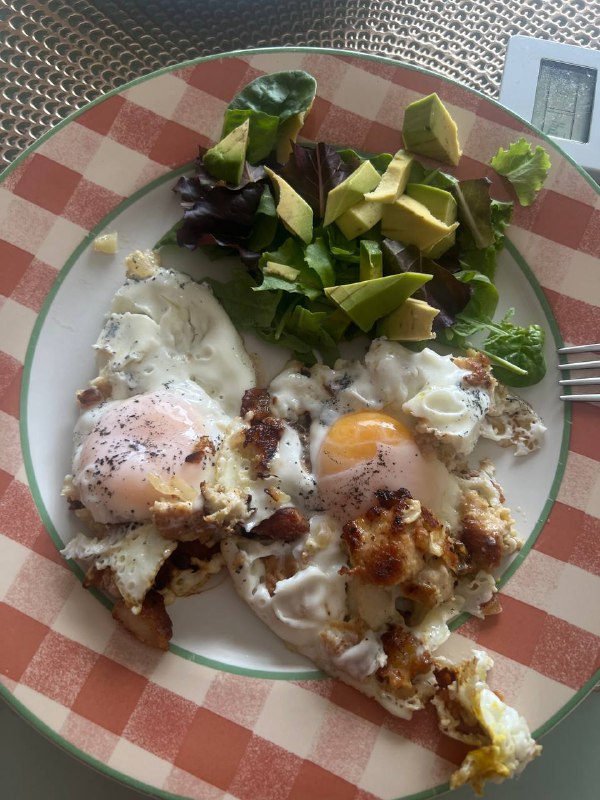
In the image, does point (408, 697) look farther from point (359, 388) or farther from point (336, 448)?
point (359, 388)

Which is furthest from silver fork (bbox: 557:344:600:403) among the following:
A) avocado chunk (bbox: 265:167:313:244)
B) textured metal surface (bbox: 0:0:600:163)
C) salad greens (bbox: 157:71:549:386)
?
textured metal surface (bbox: 0:0:600:163)

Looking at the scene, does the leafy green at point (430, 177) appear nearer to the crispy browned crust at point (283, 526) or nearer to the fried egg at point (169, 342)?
the fried egg at point (169, 342)

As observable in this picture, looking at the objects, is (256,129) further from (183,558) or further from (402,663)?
(402,663)

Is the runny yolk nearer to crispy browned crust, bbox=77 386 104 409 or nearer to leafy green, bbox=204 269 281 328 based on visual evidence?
leafy green, bbox=204 269 281 328

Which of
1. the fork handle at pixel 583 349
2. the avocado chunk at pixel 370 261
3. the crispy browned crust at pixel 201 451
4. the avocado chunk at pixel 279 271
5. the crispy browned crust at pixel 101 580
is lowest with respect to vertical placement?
the crispy browned crust at pixel 101 580

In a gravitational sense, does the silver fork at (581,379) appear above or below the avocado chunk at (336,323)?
above

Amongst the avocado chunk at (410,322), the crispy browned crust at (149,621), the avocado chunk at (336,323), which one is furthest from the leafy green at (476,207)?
the crispy browned crust at (149,621)

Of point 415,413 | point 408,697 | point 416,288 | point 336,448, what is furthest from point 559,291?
point 408,697
